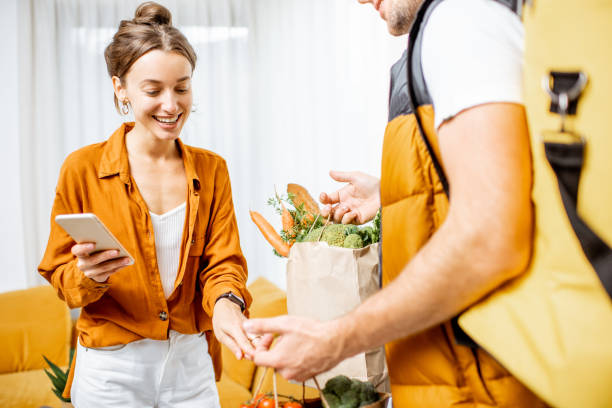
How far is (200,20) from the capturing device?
4.39 meters

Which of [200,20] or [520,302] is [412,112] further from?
[200,20]

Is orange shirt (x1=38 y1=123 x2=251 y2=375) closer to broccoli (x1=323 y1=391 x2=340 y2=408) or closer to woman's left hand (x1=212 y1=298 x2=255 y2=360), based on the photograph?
woman's left hand (x1=212 y1=298 x2=255 y2=360)

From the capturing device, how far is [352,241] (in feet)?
4.97

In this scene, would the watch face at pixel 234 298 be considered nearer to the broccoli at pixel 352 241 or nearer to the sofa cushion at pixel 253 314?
the broccoli at pixel 352 241

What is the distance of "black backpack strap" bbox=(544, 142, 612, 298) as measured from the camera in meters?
0.61

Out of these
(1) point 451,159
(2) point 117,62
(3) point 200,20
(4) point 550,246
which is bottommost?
(4) point 550,246

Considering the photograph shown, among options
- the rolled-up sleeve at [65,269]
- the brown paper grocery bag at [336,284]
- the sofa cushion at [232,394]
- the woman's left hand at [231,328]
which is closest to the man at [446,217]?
the woman's left hand at [231,328]

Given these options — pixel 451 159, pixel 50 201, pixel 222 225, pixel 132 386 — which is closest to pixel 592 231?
pixel 451 159

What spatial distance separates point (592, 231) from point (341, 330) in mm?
369

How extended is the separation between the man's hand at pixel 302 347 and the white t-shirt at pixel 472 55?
0.36 m

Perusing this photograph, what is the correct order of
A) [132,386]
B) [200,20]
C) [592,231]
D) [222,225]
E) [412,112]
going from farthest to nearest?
1. [200,20]
2. [222,225]
3. [132,386]
4. [412,112]
5. [592,231]

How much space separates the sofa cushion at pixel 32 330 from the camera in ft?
11.4

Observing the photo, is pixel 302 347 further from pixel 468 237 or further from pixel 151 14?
pixel 151 14

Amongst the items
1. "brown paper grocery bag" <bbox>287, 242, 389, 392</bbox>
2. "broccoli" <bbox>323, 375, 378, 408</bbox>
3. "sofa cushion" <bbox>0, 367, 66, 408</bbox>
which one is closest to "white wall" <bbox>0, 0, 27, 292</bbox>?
"sofa cushion" <bbox>0, 367, 66, 408</bbox>
